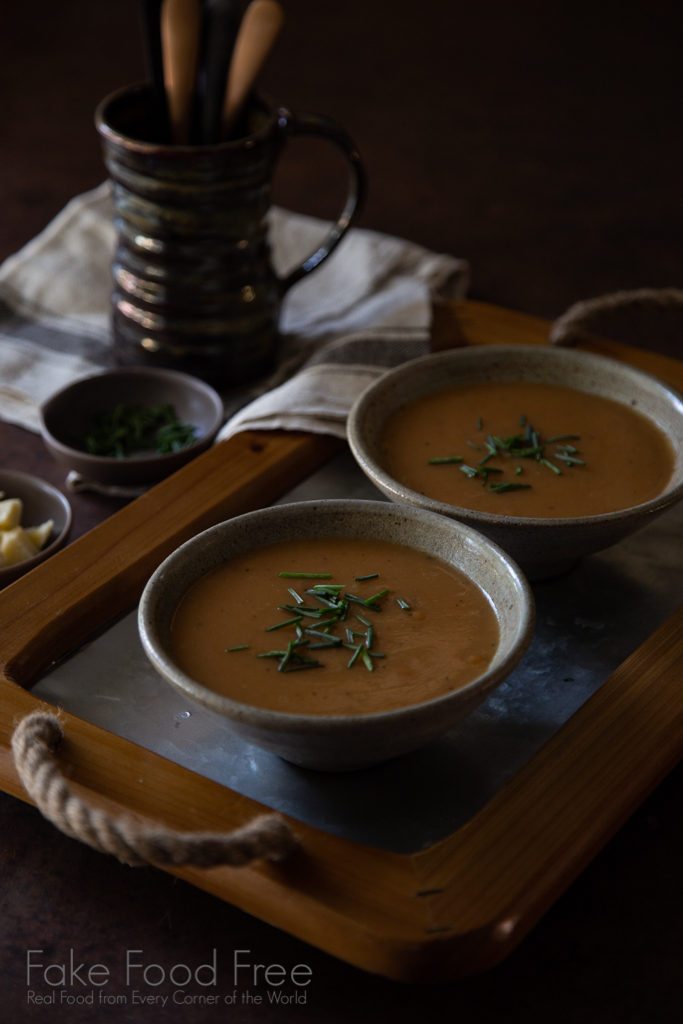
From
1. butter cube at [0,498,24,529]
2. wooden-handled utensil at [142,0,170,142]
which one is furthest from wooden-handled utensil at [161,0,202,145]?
butter cube at [0,498,24,529]

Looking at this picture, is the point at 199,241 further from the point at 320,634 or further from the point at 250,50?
the point at 320,634

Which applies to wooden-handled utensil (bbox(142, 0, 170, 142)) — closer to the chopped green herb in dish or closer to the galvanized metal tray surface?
the chopped green herb in dish

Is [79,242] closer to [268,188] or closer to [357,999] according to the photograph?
[268,188]

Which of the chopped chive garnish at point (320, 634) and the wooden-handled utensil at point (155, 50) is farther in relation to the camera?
the wooden-handled utensil at point (155, 50)

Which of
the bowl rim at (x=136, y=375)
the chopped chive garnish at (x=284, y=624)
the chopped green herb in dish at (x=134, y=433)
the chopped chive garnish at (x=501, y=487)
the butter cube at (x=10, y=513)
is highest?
the chopped chive garnish at (x=284, y=624)

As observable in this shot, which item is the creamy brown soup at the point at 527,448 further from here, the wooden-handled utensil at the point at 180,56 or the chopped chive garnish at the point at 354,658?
the wooden-handled utensil at the point at 180,56

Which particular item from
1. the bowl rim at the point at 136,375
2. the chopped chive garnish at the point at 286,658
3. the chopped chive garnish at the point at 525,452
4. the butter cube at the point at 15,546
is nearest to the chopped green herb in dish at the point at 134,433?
the bowl rim at the point at 136,375

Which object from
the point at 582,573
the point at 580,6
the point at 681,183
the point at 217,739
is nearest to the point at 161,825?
the point at 217,739
